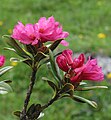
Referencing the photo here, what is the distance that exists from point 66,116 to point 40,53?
2377 mm

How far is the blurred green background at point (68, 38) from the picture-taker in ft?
11.3

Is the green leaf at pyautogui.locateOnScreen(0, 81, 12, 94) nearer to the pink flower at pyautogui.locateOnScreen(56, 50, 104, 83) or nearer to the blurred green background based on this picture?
the pink flower at pyautogui.locateOnScreen(56, 50, 104, 83)

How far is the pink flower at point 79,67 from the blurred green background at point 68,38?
7.40 ft

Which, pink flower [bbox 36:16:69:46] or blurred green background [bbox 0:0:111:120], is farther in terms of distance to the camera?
blurred green background [bbox 0:0:111:120]

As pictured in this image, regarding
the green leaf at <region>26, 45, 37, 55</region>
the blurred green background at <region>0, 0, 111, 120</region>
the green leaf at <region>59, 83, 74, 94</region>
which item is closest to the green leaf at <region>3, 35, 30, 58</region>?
the green leaf at <region>26, 45, 37, 55</region>

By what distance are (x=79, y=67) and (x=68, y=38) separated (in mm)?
3793

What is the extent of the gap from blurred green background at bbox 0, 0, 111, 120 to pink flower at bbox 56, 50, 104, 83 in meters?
2.25

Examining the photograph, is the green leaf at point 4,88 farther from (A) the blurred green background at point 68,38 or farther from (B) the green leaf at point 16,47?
(A) the blurred green background at point 68,38

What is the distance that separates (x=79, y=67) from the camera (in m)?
1.11

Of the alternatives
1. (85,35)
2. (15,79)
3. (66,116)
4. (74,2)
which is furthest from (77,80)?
(74,2)

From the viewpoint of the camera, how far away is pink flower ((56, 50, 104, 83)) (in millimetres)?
1092

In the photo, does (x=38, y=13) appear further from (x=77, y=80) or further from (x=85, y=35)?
(x=77, y=80)

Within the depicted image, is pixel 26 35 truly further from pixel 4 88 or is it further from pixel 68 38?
pixel 68 38

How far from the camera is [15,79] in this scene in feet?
13.0
